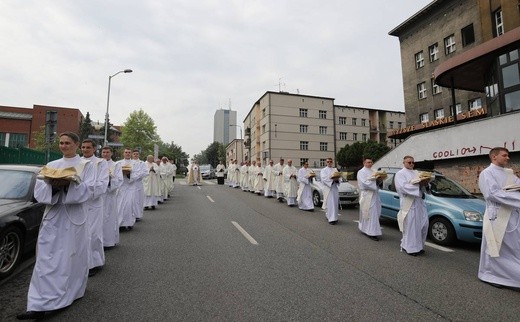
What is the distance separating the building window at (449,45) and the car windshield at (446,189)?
23177mm

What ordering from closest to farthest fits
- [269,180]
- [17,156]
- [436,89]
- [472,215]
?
[472,215]
[17,156]
[269,180]
[436,89]

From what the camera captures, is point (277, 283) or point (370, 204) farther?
point (370, 204)

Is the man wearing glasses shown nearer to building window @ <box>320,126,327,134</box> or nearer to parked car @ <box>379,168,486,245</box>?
parked car @ <box>379,168,486,245</box>

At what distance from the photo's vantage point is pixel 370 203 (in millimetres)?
7465

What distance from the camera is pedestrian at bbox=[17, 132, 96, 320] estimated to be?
333 centimetres

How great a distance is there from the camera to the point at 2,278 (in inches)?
170

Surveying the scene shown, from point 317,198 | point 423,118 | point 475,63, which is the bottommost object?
point 317,198

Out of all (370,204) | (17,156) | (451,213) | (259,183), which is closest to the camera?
(451,213)

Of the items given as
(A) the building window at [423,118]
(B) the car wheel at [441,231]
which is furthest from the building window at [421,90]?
(B) the car wheel at [441,231]

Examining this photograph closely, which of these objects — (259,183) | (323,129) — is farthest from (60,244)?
(323,129)

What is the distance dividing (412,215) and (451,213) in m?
1.21

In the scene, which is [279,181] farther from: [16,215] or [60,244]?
[60,244]

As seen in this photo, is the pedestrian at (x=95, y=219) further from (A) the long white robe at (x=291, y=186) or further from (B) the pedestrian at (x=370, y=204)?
(A) the long white robe at (x=291, y=186)

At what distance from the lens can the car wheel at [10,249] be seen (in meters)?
4.33
